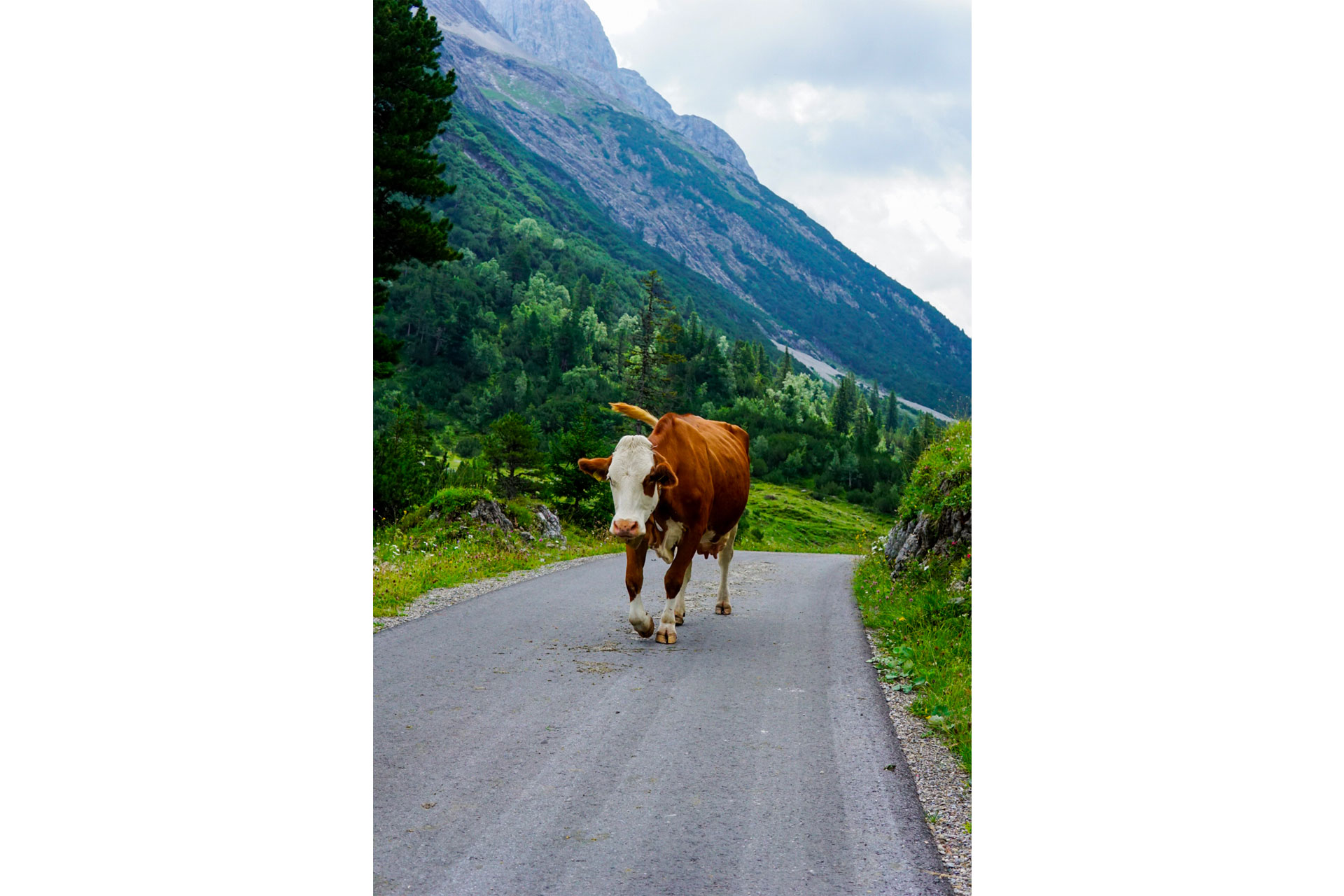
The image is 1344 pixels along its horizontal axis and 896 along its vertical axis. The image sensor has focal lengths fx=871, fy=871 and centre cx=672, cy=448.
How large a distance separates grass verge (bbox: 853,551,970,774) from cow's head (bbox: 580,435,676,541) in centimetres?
197

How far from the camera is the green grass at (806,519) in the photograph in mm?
44531

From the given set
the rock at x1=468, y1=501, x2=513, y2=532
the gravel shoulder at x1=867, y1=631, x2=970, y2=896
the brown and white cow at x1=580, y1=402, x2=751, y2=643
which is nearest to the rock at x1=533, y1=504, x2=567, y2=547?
the rock at x1=468, y1=501, x2=513, y2=532

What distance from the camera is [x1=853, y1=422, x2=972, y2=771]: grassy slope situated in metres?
4.70

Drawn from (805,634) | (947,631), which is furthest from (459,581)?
(947,631)

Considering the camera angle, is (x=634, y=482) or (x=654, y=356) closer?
(x=634, y=482)

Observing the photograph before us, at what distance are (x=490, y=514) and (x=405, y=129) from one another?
21.0 feet

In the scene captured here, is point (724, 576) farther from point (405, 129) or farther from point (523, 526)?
point (405, 129)

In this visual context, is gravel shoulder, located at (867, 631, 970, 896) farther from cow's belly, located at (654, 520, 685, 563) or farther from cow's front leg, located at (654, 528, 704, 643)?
cow's belly, located at (654, 520, 685, 563)

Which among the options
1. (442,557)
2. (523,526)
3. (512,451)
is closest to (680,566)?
(442,557)

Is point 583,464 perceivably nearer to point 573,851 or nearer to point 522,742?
point 522,742

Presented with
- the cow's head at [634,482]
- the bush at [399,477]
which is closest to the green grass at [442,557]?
the bush at [399,477]

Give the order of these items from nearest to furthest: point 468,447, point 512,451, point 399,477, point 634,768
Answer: point 634,768 < point 399,477 < point 512,451 < point 468,447

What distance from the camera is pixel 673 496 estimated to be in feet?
22.8

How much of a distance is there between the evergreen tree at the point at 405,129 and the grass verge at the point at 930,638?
9.50 m
